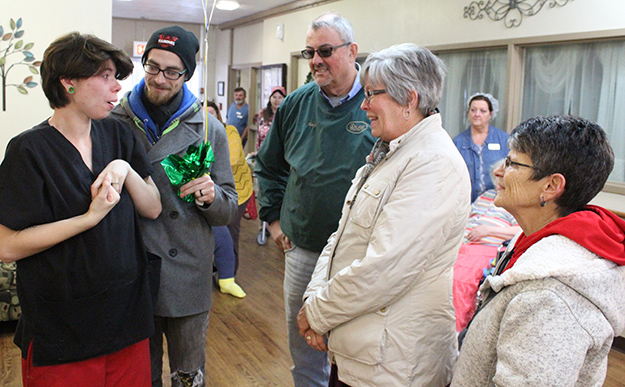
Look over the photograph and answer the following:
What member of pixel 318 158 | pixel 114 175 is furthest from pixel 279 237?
pixel 114 175

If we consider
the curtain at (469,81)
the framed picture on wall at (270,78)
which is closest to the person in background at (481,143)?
the curtain at (469,81)

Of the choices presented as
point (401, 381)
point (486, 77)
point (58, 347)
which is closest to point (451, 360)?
point (401, 381)

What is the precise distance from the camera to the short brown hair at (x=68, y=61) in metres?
1.45

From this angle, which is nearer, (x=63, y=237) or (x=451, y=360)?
(x=63, y=237)

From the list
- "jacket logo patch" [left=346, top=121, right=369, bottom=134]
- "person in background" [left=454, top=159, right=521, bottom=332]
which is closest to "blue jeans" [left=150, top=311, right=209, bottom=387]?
"jacket logo patch" [left=346, top=121, right=369, bottom=134]

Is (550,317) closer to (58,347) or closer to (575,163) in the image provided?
(575,163)

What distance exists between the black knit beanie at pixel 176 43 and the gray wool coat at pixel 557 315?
1.23 metres

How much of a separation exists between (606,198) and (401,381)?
3.17 m

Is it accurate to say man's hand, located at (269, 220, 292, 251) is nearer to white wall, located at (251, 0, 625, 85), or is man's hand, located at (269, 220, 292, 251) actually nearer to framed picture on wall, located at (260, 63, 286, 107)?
white wall, located at (251, 0, 625, 85)

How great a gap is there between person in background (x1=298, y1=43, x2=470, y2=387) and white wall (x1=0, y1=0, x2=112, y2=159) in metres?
3.07

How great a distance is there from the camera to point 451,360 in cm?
151

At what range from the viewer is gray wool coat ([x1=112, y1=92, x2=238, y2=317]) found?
1783 millimetres

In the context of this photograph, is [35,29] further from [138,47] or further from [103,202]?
[138,47]

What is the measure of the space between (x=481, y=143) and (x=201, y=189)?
3.23m
